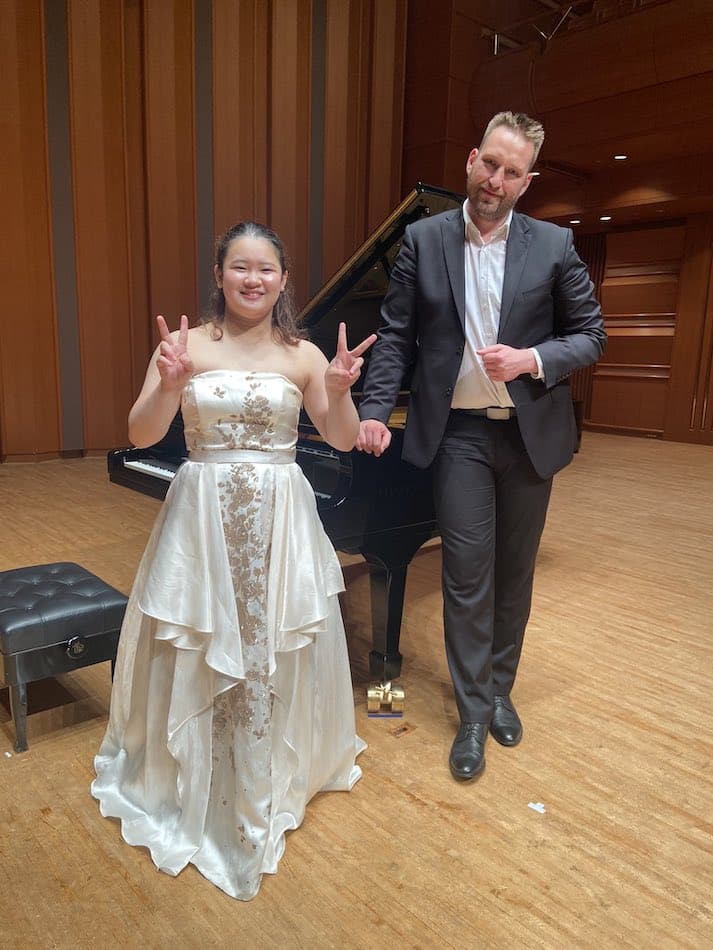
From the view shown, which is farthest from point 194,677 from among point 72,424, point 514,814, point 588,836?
point 72,424

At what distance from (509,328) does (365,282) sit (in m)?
1.13

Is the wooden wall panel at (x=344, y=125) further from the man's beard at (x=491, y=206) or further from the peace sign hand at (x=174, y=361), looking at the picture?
the peace sign hand at (x=174, y=361)

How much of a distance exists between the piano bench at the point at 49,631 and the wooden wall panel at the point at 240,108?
19.0ft

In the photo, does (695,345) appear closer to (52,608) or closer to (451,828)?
(451,828)

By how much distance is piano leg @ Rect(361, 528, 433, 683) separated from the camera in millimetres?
2506

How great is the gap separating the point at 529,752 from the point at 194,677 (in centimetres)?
113

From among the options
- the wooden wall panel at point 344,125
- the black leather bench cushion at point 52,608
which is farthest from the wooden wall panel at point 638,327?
the black leather bench cushion at point 52,608

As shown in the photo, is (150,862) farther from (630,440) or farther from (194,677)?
(630,440)

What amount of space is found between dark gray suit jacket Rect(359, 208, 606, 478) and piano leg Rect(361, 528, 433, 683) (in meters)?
0.48

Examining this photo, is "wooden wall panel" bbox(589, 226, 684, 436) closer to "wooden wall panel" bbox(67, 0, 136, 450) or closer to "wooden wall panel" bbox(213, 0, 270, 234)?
"wooden wall panel" bbox(213, 0, 270, 234)

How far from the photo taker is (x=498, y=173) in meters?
1.96

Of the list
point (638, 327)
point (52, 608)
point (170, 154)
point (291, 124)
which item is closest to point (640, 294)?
point (638, 327)

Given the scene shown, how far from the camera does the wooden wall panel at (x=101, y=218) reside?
256 inches

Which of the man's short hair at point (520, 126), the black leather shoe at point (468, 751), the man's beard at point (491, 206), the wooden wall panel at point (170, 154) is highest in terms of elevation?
the wooden wall panel at point (170, 154)
